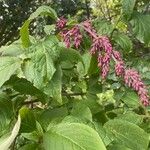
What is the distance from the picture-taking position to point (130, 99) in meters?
1.34

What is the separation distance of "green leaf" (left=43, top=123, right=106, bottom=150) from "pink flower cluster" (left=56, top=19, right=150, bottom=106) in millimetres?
156

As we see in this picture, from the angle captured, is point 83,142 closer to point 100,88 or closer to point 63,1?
point 100,88

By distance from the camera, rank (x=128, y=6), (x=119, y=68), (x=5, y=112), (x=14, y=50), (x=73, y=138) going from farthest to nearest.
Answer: (x=128, y=6) → (x=14, y=50) → (x=5, y=112) → (x=119, y=68) → (x=73, y=138)

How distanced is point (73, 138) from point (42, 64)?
22cm

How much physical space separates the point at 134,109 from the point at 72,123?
0.53 meters

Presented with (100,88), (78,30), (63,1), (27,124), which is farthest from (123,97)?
(63,1)

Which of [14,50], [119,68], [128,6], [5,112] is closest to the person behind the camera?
[119,68]

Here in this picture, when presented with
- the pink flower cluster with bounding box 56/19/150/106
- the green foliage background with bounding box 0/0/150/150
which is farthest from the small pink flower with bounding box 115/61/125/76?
the green foliage background with bounding box 0/0/150/150

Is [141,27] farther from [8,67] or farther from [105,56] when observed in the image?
[8,67]

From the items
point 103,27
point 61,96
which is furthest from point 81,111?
point 103,27

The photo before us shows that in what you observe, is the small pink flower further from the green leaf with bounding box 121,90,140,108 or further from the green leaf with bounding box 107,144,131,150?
the green leaf with bounding box 121,90,140,108

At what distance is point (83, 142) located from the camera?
92 cm

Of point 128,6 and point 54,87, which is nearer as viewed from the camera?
point 54,87

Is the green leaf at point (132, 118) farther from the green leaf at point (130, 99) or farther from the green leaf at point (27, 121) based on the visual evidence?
the green leaf at point (27, 121)
